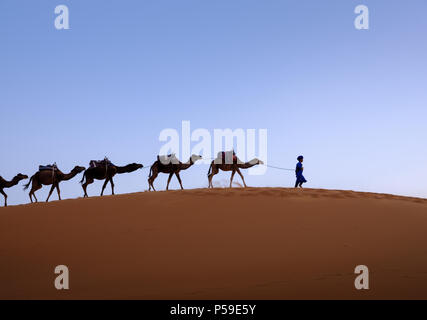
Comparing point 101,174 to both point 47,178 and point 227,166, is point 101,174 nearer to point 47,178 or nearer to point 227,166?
point 47,178

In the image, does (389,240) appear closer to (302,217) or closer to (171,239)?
(302,217)

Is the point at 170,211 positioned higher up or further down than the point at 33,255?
higher up

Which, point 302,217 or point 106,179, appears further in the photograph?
point 106,179

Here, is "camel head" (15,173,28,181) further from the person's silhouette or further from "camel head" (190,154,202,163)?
the person's silhouette

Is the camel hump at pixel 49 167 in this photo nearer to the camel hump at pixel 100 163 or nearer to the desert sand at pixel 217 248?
the camel hump at pixel 100 163

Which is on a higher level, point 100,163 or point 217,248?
Result: point 100,163

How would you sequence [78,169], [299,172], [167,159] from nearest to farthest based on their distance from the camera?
[299,172]
[167,159]
[78,169]

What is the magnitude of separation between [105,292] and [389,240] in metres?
6.00

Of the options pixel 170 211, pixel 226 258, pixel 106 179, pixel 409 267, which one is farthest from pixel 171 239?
pixel 106 179

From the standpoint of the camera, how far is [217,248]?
8.08m

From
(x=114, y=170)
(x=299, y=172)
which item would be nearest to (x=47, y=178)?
(x=114, y=170)

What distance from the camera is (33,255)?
8305 millimetres

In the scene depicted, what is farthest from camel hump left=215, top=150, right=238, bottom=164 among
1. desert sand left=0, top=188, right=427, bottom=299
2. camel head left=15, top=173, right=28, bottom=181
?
camel head left=15, top=173, right=28, bottom=181

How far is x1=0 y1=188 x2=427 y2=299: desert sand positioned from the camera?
19.2 ft
